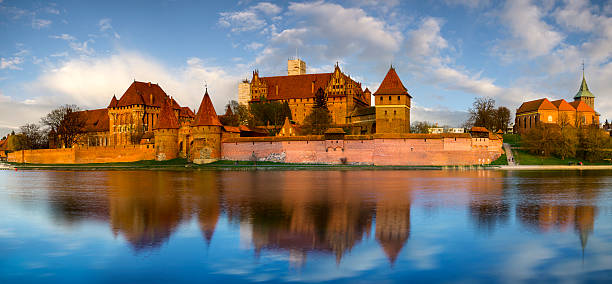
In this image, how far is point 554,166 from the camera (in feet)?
133

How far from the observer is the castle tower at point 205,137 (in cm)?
4472

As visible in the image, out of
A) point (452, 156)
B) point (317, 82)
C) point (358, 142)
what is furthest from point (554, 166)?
point (317, 82)

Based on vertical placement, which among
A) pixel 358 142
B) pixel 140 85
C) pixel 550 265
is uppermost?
pixel 140 85

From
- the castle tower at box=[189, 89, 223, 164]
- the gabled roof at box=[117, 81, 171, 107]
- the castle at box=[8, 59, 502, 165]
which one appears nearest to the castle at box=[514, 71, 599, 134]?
the castle at box=[8, 59, 502, 165]

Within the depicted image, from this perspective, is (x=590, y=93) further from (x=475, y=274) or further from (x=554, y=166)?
(x=475, y=274)

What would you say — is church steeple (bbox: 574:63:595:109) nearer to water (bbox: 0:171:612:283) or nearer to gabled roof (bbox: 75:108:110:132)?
water (bbox: 0:171:612:283)

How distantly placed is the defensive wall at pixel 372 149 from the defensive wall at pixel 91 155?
37.0 feet

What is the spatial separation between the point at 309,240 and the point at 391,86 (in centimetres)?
4230

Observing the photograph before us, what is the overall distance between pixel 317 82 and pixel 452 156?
32.7 m

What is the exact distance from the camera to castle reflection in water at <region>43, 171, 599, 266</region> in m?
9.63

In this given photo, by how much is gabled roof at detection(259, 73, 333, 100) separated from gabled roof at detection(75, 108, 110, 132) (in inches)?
960

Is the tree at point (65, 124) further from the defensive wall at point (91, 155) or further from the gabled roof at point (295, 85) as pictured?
the gabled roof at point (295, 85)

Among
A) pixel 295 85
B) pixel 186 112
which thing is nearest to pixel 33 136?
pixel 186 112

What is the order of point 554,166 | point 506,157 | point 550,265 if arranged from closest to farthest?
point 550,265 < point 554,166 < point 506,157
